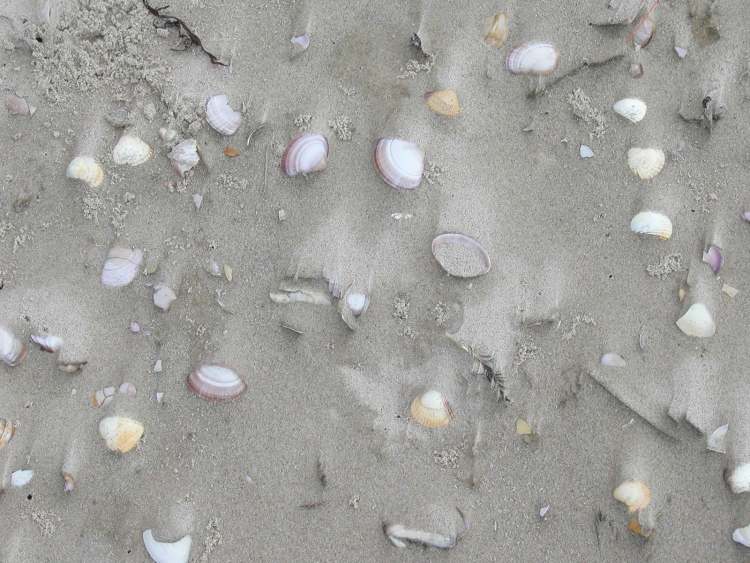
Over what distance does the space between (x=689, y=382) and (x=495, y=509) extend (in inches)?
33.7

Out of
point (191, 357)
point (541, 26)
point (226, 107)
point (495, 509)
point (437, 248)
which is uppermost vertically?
point (541, 26)

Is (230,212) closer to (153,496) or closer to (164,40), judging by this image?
(164,40)

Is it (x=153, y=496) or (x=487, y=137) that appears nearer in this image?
(x=153, y=496)

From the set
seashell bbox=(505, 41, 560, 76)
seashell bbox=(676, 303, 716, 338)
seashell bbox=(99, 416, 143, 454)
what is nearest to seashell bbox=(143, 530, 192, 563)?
seashell bbox=(99, 416, 143, 454)

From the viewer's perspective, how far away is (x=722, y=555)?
260 centimetres

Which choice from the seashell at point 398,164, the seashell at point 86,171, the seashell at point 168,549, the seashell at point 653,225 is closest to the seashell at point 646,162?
the seashell at point 653,225

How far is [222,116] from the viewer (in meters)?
2.74

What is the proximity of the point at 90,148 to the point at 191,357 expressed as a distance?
2.91ft

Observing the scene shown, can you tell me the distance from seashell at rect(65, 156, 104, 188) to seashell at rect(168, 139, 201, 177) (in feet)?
0.90

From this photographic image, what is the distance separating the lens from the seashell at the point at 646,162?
2734 millimetres

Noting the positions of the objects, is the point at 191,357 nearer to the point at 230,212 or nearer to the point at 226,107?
the point at 230,212

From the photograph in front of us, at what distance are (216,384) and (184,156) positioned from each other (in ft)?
2.83

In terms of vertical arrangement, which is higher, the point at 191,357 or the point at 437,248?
the point at 437,248

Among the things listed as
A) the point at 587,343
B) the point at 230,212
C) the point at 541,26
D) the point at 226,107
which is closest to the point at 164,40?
the point at 226,107
